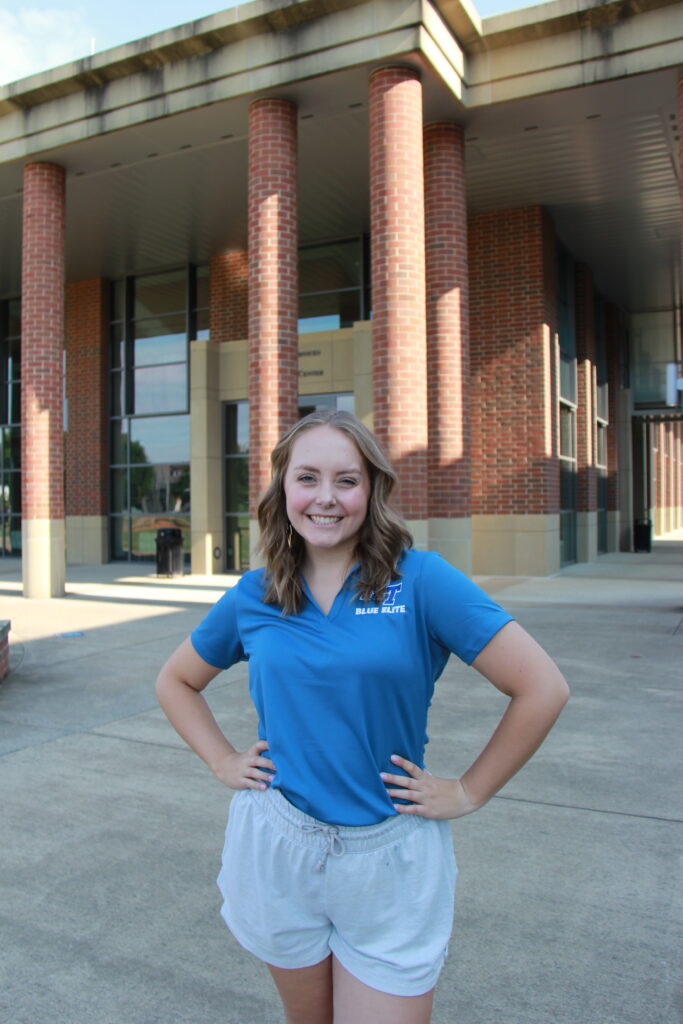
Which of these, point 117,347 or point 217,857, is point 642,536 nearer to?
point 117,347

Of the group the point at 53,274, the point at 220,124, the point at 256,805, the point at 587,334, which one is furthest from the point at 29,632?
the point at 587,334

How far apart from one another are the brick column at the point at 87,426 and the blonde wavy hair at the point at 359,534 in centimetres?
1973

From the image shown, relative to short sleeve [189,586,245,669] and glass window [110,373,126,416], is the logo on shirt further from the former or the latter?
glass window [110,373,126,416]

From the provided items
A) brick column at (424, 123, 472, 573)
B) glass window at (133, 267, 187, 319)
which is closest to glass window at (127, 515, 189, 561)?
glass window at (133, 267, 187, 319)

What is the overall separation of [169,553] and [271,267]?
24.0ft

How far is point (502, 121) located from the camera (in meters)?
12.5

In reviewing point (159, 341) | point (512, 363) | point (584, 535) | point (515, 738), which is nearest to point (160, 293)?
point (159, 341)

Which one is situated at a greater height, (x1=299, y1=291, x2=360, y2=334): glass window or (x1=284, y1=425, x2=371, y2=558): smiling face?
(x1=299, y1=291, x2=360, y2=334): glass window

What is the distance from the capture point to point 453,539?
1249 cm

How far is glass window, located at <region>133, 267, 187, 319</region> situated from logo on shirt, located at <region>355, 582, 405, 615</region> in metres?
19.5

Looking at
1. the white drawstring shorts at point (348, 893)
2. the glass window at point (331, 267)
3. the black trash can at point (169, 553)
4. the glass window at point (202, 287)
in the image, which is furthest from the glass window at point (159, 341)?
the white drawstring shorts at point (348, 893)

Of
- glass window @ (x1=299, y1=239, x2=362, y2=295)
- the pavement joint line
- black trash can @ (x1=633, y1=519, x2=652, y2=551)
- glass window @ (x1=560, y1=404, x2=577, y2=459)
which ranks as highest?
glass window @ (x1=299, y1=239, x2=362, y2=295)

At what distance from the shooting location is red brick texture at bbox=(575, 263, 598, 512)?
1966 cm

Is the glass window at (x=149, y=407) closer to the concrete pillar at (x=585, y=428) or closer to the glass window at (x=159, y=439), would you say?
the glass window at (x=159, y=439)
